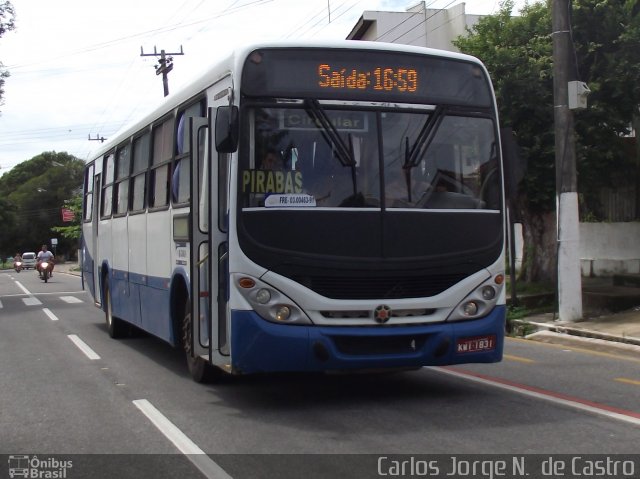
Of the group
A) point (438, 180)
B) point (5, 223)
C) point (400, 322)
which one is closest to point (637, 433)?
point (400, 322)

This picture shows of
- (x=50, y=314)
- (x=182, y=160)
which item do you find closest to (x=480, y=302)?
(x=182, y=160)

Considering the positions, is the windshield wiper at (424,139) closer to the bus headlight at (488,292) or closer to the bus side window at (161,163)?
the bus headlight at (488,292)

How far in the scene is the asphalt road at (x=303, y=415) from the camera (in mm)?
5633

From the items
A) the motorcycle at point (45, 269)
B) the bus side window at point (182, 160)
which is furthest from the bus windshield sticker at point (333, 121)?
the motorcycle at point (45, 269)

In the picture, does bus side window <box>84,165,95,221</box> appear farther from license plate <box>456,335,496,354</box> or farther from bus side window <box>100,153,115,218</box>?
license plate <box>456,335,496,354</box>

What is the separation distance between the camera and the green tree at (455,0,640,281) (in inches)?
562

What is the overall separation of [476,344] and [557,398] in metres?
1.12

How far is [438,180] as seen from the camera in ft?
23.2

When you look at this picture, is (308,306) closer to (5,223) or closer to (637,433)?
(637,433)

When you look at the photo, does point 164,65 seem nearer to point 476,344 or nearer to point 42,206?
point 476,344

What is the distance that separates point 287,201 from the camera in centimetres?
670

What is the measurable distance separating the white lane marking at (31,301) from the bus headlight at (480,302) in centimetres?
1728

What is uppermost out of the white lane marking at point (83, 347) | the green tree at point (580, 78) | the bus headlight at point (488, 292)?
the green tree at point (580, 78)

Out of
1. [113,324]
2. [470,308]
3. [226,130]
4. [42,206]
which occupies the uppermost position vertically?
[42,206]
